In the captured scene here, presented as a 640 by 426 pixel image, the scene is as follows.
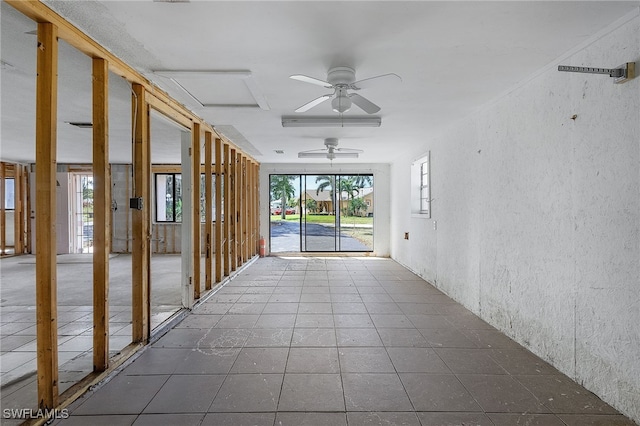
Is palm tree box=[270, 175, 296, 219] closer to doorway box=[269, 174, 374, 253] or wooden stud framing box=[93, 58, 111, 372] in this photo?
doorway box=[269, 174, 374, 253]

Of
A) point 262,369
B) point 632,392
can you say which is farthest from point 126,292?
point 632,392

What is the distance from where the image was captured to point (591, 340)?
7.45ft

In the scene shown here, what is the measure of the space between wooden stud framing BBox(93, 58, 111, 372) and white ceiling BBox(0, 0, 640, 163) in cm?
33

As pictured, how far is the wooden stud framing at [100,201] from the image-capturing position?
8.04 feet

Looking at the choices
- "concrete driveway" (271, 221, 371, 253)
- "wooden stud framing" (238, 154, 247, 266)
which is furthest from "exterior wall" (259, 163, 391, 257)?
"wooden stud framing" (238, 154, 247, 266)

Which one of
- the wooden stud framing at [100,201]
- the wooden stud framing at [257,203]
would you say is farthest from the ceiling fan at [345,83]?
the wooden stud framing at [257,203]

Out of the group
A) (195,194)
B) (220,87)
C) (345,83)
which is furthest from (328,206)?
(345,83)

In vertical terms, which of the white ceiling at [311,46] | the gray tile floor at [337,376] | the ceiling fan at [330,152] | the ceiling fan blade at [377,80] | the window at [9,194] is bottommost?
the gray tile floor at [337,376]

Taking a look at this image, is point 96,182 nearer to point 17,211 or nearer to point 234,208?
point 234,208

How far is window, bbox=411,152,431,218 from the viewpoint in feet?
18.5

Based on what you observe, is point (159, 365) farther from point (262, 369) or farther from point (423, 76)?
point (423, 76)

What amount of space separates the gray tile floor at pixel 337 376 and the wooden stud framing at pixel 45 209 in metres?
0.38

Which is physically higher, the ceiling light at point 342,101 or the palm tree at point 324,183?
the ceiling light at point 342,101

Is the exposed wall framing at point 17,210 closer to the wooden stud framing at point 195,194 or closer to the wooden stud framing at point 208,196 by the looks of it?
the wooden stud framing at point 208,196
